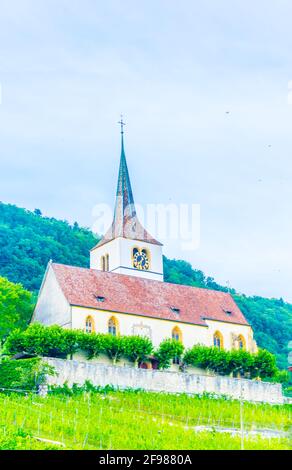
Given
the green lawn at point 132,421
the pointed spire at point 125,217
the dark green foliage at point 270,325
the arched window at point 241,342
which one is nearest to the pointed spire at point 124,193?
the pointed spire at point 125,217

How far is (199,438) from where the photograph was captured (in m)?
45.4

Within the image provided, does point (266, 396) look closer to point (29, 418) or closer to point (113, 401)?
point (113, 401)

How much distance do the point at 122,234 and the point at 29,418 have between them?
34.3 meters

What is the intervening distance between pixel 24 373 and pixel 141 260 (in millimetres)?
24098

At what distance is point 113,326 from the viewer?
68375 mm

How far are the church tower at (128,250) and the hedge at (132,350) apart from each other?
12703 millimetres

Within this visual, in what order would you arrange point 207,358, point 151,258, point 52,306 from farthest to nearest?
point 151,258
point 52,306
point 207,358

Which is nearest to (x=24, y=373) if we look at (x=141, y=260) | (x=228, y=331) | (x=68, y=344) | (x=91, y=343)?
(x=68, y=344)

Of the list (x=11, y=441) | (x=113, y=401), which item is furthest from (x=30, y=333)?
(x=11, y=441)

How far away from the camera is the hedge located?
61.5 m

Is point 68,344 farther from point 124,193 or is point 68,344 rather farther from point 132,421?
point 124,193

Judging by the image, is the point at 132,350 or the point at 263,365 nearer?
the point at 132,350

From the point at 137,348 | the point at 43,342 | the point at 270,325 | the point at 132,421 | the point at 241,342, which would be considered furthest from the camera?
the point at 270,325

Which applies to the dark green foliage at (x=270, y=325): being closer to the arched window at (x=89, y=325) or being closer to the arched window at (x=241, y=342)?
the arched window at (x=241, y=342)
